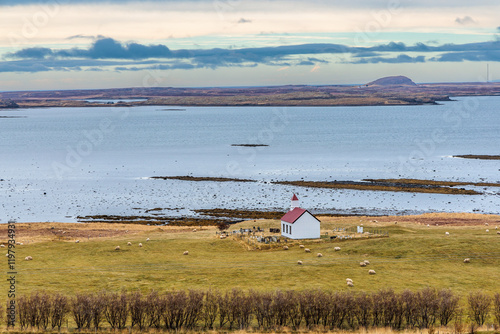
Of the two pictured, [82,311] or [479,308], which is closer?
[82,311]

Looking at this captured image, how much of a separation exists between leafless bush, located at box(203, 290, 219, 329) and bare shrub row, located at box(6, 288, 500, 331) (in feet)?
0.22

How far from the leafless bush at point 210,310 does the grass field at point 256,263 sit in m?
5.85

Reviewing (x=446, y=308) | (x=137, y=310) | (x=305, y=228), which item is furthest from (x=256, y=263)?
(x=446, y=308)

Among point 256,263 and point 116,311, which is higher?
point 116,311

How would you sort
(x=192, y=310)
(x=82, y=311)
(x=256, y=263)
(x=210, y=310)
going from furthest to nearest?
(x=256, y=263), (x=210, y=310), (x=192, y=310), (x=82, y=311)

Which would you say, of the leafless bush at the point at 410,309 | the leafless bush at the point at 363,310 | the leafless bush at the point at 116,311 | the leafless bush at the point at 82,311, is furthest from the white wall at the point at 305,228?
the leafless bush at the point at 82,311

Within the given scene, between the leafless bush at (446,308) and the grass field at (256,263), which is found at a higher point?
the leafless bush at (446,308)

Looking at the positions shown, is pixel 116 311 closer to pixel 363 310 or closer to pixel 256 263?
pixel 363 310

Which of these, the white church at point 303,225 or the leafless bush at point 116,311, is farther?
the white church at point 303,225

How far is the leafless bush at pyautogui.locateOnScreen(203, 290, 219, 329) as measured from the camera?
40375 millimetres

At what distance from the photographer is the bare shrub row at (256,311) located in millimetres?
39500

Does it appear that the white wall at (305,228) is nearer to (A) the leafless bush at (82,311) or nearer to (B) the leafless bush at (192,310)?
(B) the leafless bush at (192,310)

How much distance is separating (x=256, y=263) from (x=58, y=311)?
21.4m

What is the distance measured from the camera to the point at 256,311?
40.7 m
